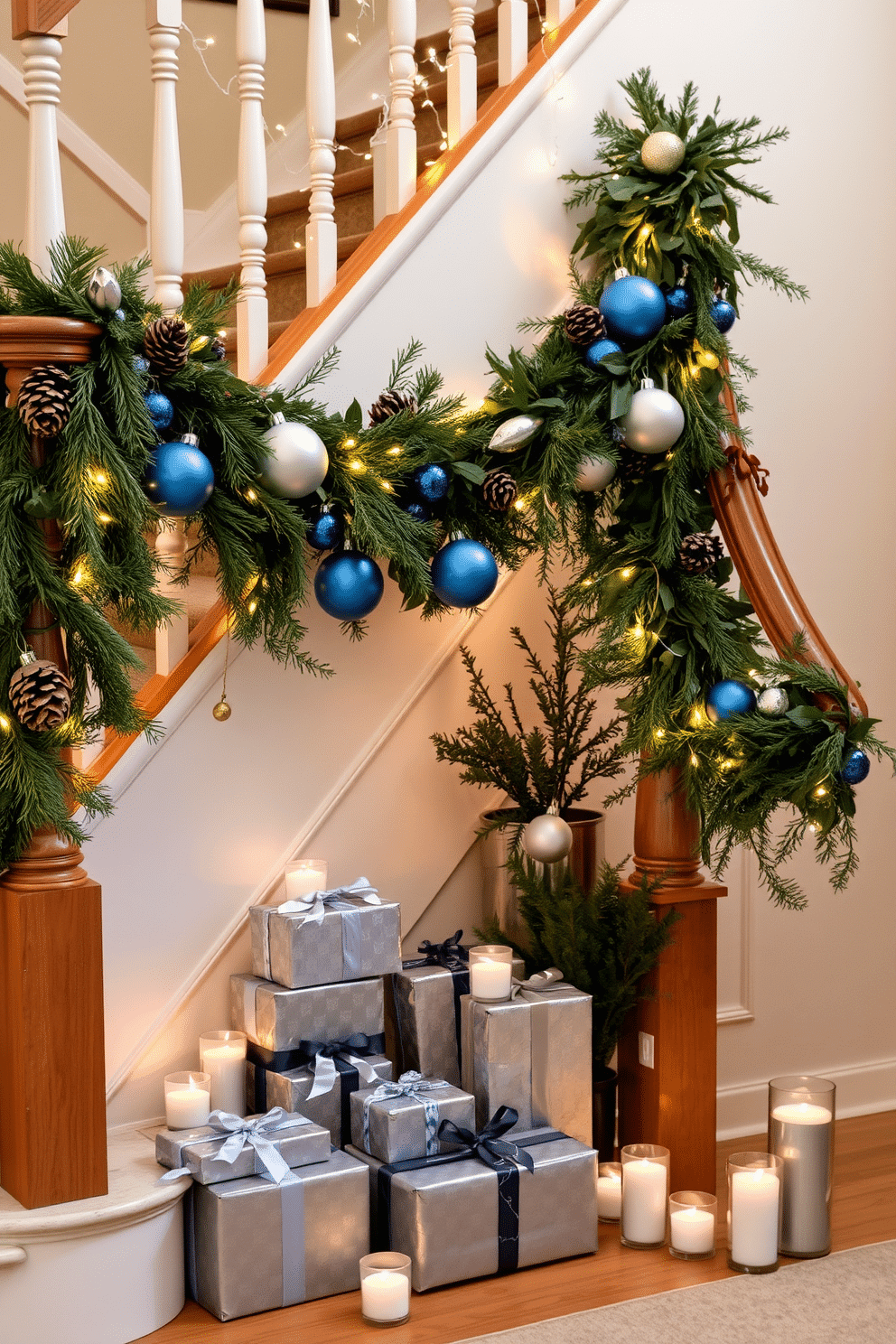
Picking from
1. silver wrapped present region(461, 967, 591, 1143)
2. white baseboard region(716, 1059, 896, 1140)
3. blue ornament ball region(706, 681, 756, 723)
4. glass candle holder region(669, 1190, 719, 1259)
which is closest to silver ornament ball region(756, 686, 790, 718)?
blue ornament ball region(706, 681, 756, 723)

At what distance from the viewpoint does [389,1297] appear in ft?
6.37

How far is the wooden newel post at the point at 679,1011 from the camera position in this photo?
7.71ft

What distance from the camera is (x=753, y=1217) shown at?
2.14m

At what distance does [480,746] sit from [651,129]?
1143 mm

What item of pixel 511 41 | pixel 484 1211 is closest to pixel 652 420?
pixel 511 41

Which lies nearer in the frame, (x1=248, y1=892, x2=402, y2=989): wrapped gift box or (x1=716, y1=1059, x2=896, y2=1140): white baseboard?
(x1=248, y1=892, x2=402, y2=989): wrapped gift box

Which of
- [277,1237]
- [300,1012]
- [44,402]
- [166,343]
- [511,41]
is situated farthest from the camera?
[511,41]

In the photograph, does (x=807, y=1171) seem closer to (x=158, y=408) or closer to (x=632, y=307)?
(x=632, y=307)

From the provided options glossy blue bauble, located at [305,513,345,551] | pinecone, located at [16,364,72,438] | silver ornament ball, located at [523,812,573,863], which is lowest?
silver ornament ball, located at [523,812,573,863]

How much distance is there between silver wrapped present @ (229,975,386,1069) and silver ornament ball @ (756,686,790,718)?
2.50 ft

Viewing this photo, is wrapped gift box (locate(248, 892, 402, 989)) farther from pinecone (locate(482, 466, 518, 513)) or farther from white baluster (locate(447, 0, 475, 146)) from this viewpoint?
white baluster (locate(447, 0, 475, 146))

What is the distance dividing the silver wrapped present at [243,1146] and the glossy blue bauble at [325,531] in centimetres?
86

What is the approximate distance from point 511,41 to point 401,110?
29 cm

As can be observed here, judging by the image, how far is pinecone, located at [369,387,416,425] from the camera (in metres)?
2.24
